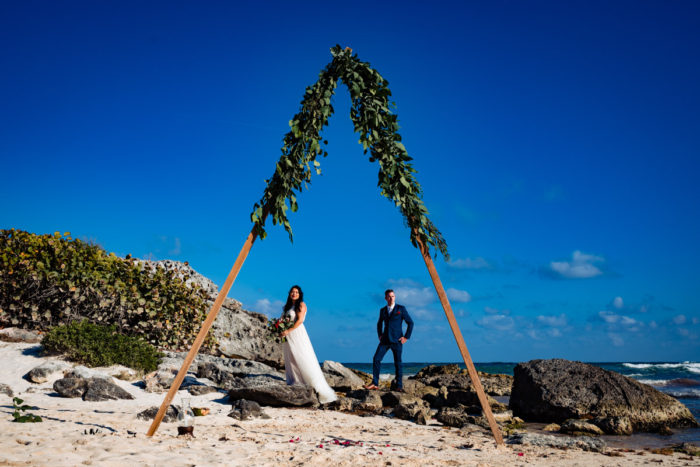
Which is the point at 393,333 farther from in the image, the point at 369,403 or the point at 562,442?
the point at 562,442

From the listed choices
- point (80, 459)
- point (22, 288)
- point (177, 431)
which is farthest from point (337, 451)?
point (22, 288)

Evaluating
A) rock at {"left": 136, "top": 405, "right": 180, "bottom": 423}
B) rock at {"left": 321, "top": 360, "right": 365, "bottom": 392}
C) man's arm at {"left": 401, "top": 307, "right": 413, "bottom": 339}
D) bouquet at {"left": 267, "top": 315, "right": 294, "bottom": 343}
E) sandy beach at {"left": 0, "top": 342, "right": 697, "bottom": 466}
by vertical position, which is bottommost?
sandy beach at {"left": 0, "top": 342, "right": 697, "bottom": 466}

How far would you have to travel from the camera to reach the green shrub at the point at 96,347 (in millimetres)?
11719

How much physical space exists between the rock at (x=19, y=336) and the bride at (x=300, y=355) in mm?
7920

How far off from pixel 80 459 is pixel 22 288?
11.0m

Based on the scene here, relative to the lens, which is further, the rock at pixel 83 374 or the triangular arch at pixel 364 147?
the rock at pixel 83 374

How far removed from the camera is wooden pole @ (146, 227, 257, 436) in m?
6.88

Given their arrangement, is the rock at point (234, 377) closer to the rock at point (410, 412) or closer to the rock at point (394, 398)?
the rock at point (394, 398)

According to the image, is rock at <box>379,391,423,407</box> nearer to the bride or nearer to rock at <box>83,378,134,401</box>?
the bride

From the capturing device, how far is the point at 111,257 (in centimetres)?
1482

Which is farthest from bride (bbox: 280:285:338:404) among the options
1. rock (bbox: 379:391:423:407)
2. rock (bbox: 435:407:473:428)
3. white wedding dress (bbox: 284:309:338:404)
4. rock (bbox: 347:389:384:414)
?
rock (bbox: 435:407:473:428)

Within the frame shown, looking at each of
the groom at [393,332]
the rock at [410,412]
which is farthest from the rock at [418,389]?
the rock at [410,412]

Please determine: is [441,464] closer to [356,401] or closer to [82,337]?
[356,401]

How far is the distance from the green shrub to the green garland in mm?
7029
